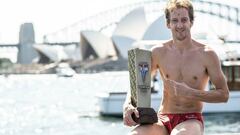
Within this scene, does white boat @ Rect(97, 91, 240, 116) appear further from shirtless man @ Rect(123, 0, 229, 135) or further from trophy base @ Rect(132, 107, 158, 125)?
trophy base @ Rect(132, 107, 158, 125)

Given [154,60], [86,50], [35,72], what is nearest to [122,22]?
[86,50]

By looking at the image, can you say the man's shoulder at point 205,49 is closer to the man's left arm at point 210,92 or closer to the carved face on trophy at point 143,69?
the man's left arm at point 210,92

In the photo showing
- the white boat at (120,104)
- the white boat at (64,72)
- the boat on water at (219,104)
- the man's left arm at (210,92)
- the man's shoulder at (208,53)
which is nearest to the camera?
the man's left arm at (210,92)

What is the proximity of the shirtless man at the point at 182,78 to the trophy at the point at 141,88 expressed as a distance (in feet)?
0.14

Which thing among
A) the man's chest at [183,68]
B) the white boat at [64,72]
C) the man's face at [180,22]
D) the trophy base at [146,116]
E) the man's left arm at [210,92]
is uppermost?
the man's face at [180,22]

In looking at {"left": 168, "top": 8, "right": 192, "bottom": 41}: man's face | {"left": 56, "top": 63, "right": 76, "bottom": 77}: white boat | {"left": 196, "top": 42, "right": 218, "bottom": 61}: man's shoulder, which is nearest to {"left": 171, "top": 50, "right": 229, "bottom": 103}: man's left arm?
{"left": 196, "top": 42, "right": 218, "bottom": 61}: man's shoulder

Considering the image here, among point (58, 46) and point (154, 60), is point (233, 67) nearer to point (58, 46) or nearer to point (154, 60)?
point (154, 60)

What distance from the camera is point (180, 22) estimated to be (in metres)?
3.73

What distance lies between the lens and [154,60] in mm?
3945

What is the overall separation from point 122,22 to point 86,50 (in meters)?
18.6

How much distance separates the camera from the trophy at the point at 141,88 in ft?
12.2

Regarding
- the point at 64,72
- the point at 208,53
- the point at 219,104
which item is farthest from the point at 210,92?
the point at 64,72

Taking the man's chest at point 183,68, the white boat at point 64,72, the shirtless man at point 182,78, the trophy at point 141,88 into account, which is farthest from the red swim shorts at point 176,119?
the white boat at point 64,72

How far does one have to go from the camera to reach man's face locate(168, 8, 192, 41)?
12.2 feet
